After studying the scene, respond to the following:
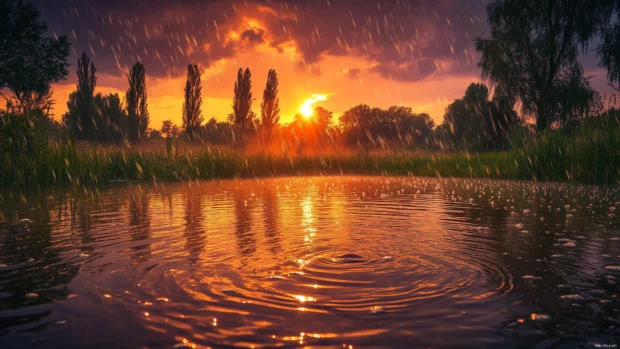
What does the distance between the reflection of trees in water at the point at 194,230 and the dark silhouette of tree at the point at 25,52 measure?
2709 centimetres

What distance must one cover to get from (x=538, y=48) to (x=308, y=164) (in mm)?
17258

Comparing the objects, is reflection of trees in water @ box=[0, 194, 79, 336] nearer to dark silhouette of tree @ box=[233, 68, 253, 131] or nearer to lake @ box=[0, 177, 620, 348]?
lake @ box=[0, 177, 620, 348]

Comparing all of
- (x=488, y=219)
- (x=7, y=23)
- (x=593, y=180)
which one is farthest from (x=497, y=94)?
(x=7, y=23)

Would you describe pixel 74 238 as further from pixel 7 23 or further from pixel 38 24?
pixel 38 24

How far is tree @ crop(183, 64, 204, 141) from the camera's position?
40.8 meters

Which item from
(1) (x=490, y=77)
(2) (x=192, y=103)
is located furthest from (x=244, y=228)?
(2) (x=192, y=103)

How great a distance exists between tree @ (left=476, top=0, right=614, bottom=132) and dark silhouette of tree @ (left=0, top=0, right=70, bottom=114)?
31578 millimetres

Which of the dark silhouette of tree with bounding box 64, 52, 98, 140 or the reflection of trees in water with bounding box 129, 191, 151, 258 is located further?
the dark silhouette of tree with bounding box 64, 52, 98, 140

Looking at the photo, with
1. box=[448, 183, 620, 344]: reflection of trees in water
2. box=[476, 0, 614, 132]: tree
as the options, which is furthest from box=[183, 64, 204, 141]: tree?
box=[448, 183, 620, 344]: reflection of trees in water

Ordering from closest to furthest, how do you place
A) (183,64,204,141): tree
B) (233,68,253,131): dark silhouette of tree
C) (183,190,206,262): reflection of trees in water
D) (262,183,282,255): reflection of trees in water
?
(183,190,206,262): reflection of trees in water → (262,183,282,255): reflection of trees in water → (183,64,204,141): tree → (233,68,253,131): dark silhouette of tree

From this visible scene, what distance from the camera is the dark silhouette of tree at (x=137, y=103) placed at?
138 ft

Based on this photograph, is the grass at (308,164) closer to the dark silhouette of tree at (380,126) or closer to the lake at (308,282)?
the lake at (308,282)

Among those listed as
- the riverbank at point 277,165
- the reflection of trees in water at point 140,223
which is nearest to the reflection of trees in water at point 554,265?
the reflection of trees in water at point 140,223

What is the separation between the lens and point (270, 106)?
47.4 m
